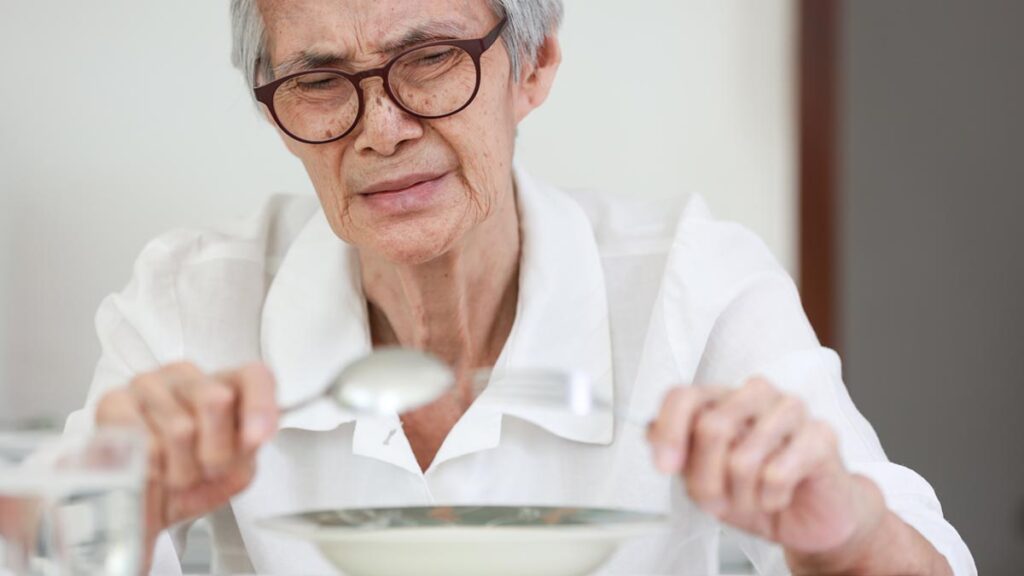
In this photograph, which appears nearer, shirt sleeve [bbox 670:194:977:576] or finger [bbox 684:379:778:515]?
finger [bbox 684:379:778:515]

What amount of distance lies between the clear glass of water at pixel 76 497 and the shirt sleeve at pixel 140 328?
0.74m

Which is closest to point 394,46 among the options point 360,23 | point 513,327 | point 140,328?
point 360,23

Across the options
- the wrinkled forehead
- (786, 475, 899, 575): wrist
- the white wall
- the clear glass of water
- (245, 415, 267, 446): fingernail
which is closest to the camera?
the clear glass of water

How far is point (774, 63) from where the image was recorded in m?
2.56

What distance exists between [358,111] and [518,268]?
327 mm

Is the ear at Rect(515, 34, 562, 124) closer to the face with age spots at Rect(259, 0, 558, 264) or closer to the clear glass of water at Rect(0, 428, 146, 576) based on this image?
the face with age spots at Rect(259, 0, 558, 264)

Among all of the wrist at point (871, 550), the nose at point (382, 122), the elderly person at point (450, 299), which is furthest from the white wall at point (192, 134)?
the wrist at point (871, 550)

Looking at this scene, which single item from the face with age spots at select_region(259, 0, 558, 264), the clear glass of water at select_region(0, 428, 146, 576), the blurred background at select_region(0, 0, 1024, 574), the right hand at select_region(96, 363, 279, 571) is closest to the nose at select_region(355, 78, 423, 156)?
the face with age spots at select_region(259, 0, 558, 264)

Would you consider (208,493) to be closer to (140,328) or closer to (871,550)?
(871,550)

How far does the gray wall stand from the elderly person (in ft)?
3.83

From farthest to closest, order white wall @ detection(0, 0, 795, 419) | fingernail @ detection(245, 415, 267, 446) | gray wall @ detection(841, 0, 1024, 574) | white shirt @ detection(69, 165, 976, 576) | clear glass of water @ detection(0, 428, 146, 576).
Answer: white wall @ detection(0, 0, 795, 419) < gray wall @ detection(841, 0, 1024, 574) < white shirt @ detection(69, 165, 976, 576) < fingernail @ detection(245, 415, 267, 446) < clear glass of water @ detection(0, 428, 146, 576)

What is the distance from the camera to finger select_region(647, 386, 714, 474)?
2.14 ft

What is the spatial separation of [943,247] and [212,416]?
83.5 inches

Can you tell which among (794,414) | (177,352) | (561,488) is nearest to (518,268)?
(561,488)
